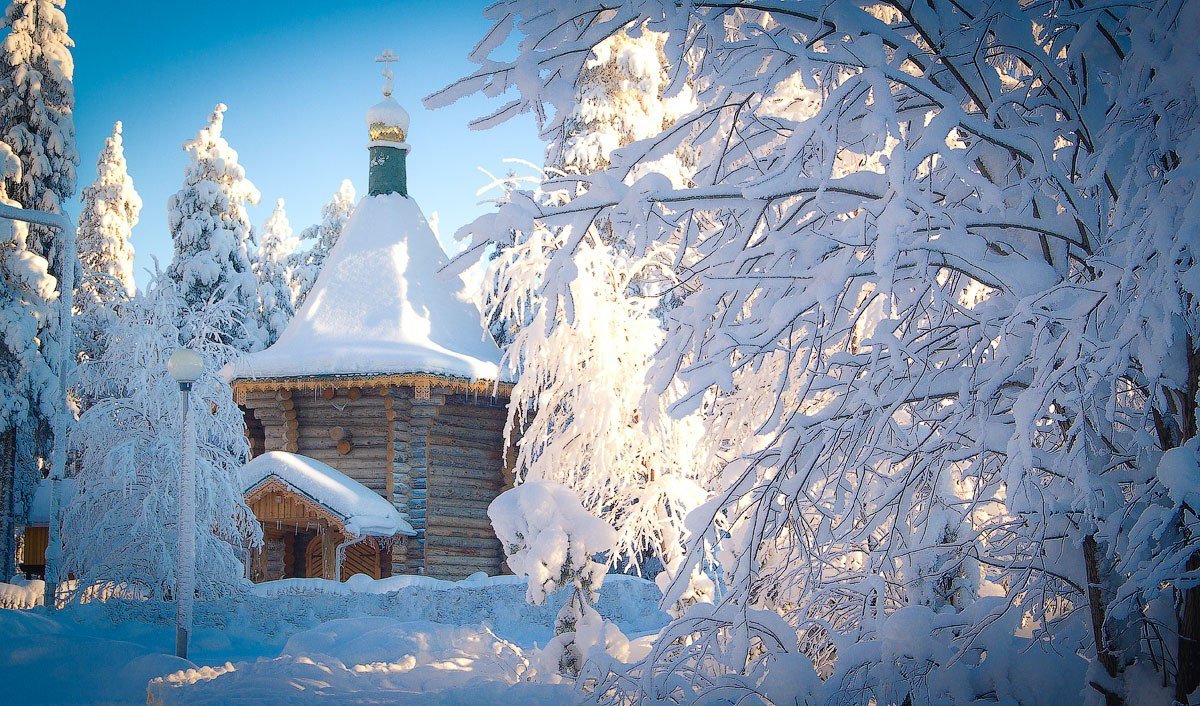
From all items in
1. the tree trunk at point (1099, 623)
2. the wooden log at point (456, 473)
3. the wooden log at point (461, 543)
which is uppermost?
the wooden log at point (456, 473)

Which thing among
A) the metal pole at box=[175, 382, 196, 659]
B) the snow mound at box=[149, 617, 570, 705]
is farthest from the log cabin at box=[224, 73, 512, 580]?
the metal pole at box=[175, 382, 196, 659]

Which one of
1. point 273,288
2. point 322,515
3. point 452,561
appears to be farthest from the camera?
point 273,288

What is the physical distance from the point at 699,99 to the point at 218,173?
28.9 metres

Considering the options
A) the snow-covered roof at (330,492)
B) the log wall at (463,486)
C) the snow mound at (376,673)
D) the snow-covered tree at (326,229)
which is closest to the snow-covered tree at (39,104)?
the snow-covered roof at (330,492)

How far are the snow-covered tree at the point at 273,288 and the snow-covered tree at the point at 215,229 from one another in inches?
71.0

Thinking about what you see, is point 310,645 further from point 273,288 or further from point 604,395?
point 273,288

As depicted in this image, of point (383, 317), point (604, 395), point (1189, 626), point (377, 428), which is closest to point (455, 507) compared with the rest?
point (377, 428)

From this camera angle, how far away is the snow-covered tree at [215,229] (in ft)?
94.4

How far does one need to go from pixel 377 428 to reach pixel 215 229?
13.9 m

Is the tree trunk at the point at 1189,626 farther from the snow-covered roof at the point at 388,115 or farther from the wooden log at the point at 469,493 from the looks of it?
the snow-covered roof at the point at 388,115

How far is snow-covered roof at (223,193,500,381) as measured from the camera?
18391 mm

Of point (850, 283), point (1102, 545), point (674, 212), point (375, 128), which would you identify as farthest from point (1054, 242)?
point (375, 128)

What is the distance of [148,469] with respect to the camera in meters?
14.9

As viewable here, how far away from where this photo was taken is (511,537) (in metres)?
7.95
